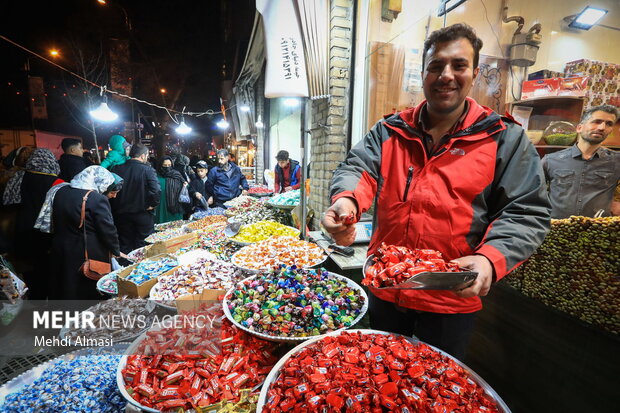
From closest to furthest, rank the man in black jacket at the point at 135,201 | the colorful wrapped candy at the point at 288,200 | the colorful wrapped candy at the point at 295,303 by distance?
the colorful wrapped candy at the point at 295,303
the colorful wrapped candy at the point at 288,200
the man in black jacket at the point at 135,201

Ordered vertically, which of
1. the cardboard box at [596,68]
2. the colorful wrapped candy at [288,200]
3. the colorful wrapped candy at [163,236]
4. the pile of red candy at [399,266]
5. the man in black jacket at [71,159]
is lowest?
the colorful wrapped candy at [163,236]

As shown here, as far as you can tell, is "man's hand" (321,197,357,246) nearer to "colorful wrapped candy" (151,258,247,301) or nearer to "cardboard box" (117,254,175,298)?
"colorful wrapped candy" (151,258,247,301)

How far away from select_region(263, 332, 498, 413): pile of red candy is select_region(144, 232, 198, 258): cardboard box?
2678mm

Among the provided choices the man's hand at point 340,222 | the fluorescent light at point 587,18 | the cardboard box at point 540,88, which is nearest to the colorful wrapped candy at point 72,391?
the man's hand at point 340,222

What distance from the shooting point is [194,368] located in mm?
1554

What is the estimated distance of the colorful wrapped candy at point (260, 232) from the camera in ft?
11.7

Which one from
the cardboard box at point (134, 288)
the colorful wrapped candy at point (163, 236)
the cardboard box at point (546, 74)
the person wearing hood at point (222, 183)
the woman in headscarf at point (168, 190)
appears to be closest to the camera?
the cardboard box at point (134, 288)

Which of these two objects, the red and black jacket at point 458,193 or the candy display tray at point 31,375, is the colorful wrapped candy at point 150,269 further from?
the red and black jacket at point 458,193

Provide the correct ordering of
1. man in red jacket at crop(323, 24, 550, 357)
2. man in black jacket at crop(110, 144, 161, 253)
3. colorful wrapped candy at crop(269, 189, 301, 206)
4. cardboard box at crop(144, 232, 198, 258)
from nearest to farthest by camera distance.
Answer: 1. man in red jacket at crop(323, 24, 550, 357)
2. cardboard box at crop(144, 232, 198, 258)
3. colorful wrapped candy at crop(269, 189, 301, 206)
4. man in black jacket at crop(110, 144, 161, 253)

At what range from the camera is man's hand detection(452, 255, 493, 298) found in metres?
1.06

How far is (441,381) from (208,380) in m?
→ 1.22

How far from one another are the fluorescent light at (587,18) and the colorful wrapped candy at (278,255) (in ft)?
14.8

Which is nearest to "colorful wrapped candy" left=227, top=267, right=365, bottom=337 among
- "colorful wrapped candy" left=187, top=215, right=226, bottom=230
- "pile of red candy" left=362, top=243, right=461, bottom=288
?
"pile of red candy" left=362, top=243, right=461, bottom=288

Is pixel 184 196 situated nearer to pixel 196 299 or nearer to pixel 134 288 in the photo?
pixel 134 288
